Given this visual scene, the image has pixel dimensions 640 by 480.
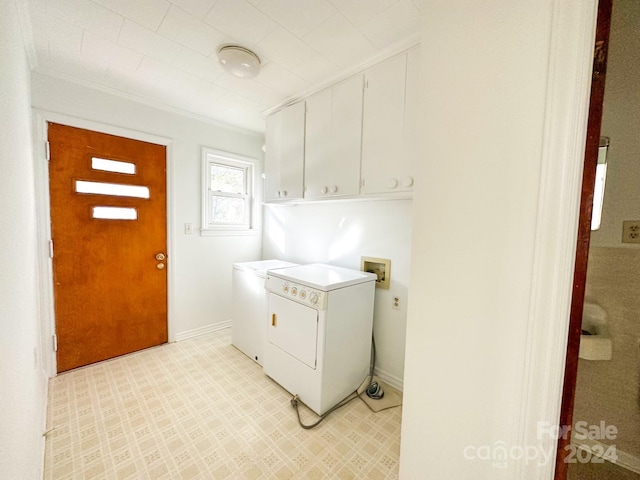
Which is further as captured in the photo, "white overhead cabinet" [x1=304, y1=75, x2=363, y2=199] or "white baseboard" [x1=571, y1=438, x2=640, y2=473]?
"white overhead cabinet" [x1=304, y1=75, x2=363, y2=199]

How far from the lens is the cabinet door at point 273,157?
2484 millimetres

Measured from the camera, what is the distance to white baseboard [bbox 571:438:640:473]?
1.34 meters

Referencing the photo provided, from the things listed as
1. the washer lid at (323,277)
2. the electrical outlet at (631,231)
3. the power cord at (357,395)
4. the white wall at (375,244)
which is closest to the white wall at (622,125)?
the electrical outlet at (631,231)

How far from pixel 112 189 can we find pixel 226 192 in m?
1.09

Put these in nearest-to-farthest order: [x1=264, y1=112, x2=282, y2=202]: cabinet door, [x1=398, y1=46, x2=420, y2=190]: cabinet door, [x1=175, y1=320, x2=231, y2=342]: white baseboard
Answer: [x1=398, y1=46, x2=420, y2=190]: cabinet door
[x1=264, y1=112, x2=282, y2=202]: cabinet door
[x1=175, y1=320, x2=231, y2=342]: white baseboard

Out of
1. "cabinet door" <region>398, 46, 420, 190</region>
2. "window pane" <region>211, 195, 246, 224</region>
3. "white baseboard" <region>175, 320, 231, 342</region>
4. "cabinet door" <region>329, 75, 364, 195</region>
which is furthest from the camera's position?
"window pane" <region>211, 195, 246, 224</region>

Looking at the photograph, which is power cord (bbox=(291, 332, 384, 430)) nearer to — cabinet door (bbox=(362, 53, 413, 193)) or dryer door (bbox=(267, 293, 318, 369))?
dryer door (bbox=(267, 293, 318, 369))

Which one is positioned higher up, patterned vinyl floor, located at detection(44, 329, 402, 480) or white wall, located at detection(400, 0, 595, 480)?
white wall, located at detection(400, 0, 595, 480)

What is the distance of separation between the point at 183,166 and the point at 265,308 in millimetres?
1780

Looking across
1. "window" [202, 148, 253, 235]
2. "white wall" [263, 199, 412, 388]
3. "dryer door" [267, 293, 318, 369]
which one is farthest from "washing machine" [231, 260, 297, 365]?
"window" [202, 148, 253, 235]

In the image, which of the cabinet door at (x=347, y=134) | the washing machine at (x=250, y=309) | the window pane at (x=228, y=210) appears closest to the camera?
the cabinet door at (x=347, y=134)

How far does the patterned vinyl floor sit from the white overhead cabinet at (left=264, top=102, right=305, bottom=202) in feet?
5.68

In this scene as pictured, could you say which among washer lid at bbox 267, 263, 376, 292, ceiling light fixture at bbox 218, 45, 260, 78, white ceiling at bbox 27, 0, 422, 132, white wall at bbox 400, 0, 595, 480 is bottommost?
washer lid at bbox 267, 263, 376, 292

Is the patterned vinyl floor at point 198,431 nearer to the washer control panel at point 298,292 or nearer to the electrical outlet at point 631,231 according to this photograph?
the washer control panel at point 298,292
